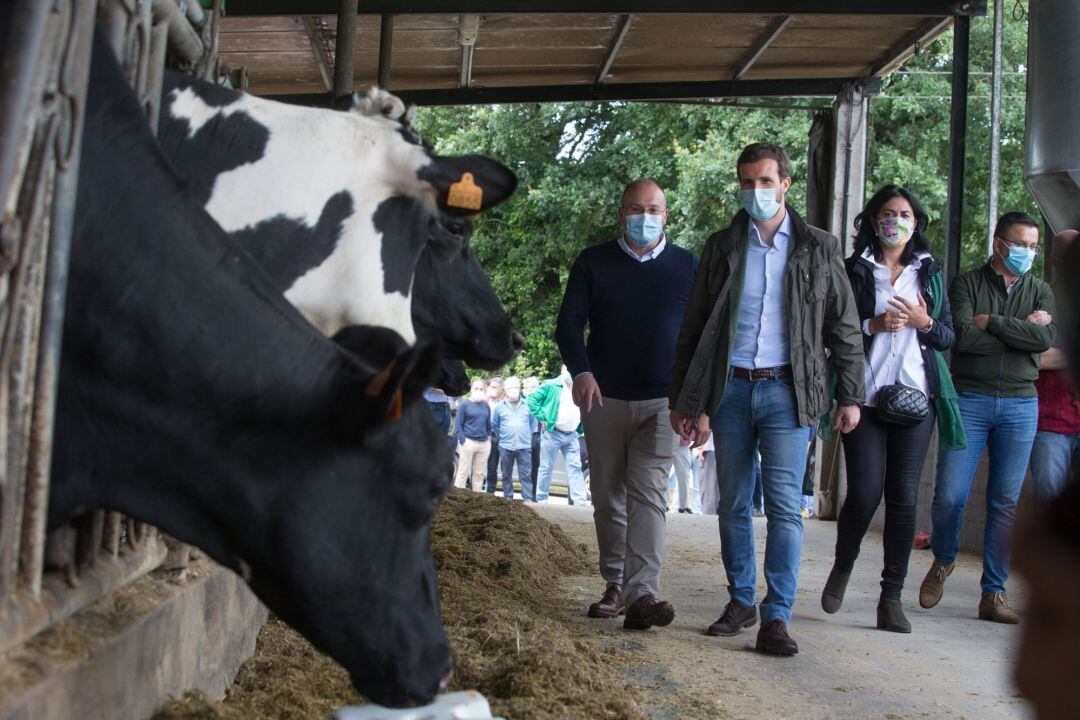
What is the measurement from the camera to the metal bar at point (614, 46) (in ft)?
31.6

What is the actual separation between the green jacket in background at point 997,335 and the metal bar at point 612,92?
5.68 metres

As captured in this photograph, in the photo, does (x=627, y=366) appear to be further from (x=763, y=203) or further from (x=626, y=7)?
(x=626, y=7)

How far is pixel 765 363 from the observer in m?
5.45

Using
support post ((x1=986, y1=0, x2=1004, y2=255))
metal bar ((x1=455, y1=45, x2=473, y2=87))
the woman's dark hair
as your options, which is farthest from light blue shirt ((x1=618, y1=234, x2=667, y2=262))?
support post ((x1=986, y1=0, x2=1004, y2=255))

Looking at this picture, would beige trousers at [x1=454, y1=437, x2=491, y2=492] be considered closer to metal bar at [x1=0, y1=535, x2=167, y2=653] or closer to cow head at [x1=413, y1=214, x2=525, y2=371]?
cow head at [x1=413, y1=214, x2=525, y2=371]

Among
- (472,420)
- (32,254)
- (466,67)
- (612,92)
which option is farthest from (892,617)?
(472,420)

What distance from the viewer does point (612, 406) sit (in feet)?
19.5

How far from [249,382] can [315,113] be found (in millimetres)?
1796

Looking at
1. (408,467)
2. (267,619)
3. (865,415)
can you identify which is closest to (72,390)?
(408,467)

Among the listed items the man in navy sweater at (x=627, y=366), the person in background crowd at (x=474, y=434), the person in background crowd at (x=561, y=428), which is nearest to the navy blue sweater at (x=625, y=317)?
the man in navy sweater at (x=627, y=366)

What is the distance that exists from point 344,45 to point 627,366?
2794 millimetres

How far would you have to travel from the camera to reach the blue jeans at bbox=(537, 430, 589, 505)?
53.1 feet

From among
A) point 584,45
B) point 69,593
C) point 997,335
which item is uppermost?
point 584,45

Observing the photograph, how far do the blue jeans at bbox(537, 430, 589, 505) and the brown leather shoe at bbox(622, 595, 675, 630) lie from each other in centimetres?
1047
